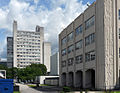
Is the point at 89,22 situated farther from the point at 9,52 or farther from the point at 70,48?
the point at 9,52

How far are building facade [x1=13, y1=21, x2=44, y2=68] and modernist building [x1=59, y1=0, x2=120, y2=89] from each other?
403ft

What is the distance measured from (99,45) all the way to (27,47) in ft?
458

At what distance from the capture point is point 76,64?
163 feet

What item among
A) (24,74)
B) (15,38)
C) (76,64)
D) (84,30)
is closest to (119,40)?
(84,30)

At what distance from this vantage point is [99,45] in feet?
119

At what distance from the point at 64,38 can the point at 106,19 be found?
2783 centimetres

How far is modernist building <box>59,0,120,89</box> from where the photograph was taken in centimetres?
3444

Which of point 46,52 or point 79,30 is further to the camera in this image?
point 46,52

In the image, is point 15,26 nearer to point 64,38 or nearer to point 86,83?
point 64,38

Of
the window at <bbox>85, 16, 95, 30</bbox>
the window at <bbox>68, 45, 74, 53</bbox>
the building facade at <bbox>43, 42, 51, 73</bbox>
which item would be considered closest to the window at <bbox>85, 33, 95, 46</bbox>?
the window at <bbox>85, 16, 95, 30</bbox>

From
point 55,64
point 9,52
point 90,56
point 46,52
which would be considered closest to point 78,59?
point 90,56

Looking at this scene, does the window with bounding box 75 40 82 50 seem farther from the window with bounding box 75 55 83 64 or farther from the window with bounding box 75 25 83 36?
the window with bounding box 75 25 83 36

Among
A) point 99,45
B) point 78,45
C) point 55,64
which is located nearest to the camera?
point 99,45

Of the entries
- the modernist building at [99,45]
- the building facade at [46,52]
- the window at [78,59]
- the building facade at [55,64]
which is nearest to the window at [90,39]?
the modernist building at [99,45]
